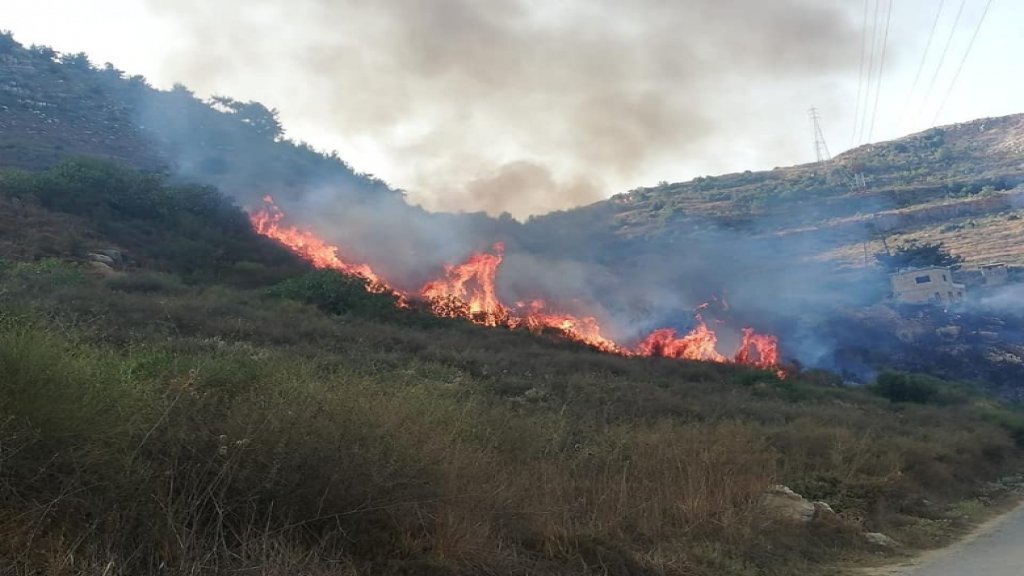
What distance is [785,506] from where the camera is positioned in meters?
10.8

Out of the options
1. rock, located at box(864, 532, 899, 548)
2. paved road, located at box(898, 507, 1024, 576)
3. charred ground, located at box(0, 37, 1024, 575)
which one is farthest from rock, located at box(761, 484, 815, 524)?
paved road, located at box(898, 507, 1024, 576)

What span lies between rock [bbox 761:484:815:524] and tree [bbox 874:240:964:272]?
63.9 metres

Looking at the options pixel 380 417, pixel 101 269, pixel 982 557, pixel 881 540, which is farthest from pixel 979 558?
pixel 101 269

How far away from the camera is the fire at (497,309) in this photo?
129ft

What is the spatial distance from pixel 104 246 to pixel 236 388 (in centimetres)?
3169

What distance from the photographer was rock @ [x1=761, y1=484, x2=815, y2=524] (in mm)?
10383

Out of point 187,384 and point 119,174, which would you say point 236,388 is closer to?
point 187,384

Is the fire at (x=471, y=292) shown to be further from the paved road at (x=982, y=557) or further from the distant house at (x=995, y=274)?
the distant house at (x=995, y=274)

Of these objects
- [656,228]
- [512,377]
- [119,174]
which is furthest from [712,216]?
[512,377]

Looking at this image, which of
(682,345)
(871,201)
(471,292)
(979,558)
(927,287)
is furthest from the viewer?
(871,201)

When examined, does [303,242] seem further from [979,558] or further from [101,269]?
[979,558]

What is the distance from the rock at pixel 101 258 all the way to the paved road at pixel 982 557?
31705 mm

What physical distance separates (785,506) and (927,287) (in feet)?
193

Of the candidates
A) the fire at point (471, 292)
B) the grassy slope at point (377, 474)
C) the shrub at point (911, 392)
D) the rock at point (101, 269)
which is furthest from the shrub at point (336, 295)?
the shrub at point (911, 392)
